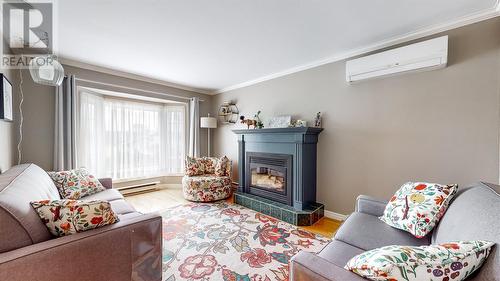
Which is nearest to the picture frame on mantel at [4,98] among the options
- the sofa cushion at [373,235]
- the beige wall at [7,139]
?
the beige wall at [7,139]

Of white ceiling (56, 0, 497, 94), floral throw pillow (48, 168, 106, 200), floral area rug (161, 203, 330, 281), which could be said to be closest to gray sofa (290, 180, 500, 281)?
floral area rug (161, 203, 330, 281)

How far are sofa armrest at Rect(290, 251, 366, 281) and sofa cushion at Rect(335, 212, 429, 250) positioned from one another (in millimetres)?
608

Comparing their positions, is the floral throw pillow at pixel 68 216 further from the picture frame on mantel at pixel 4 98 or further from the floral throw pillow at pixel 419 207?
the floral throw pillow at pixel 419 207

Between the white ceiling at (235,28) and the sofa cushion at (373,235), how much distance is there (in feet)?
6.20

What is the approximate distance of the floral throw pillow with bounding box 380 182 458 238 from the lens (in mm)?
1339

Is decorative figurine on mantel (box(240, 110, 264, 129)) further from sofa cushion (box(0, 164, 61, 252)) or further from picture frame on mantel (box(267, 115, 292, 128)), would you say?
sofa cushion (box(0, 164, 61, 252))

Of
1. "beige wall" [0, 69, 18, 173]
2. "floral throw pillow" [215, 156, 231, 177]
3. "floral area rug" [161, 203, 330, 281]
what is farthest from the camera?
"floral throw pillow" [215, 156, 231, 177]

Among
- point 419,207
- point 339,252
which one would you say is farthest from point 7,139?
point 419,207

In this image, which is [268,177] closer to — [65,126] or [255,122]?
[255,122]

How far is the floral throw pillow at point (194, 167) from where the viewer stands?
3879 millimetres

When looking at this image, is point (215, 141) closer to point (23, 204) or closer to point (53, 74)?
point (53, 74)

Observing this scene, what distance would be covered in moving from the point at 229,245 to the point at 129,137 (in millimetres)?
3336

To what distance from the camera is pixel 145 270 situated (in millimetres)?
1357

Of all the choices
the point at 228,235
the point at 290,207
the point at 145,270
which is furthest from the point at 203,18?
the point at 290,207
